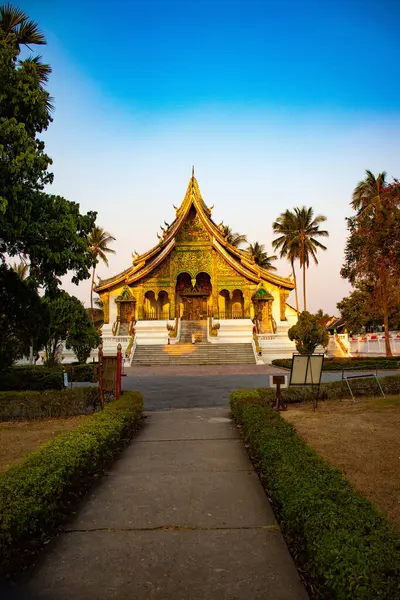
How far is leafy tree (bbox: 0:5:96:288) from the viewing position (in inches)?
324

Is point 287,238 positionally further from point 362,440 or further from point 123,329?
point 362,440

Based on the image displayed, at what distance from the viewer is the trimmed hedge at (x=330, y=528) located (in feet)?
7.83

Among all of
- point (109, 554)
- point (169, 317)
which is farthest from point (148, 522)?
point (169, 317)

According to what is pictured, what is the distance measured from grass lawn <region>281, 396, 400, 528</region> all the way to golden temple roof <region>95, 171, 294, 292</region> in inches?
944

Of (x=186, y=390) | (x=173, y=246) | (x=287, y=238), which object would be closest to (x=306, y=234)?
(x=287, y=238)

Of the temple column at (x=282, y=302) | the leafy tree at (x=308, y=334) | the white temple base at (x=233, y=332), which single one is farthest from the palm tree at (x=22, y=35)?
the temple column at (x=282, y=302)

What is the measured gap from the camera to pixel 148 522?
4.05 meters

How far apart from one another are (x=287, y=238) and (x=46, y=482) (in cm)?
4147

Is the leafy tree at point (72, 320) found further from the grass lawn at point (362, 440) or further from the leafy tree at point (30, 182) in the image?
the grass lawn at point (362, 440)

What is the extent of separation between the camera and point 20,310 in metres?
9.91

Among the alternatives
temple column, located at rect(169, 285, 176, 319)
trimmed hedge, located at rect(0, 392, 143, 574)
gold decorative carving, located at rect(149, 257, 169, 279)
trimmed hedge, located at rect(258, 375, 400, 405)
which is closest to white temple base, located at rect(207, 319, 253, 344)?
temple column, located at rect(169, 285, 176, 319)

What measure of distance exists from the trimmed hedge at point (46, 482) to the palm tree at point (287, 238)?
1502 inches

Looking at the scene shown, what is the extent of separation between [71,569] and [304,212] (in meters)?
42.5

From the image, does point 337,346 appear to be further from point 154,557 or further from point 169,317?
point 154,557
